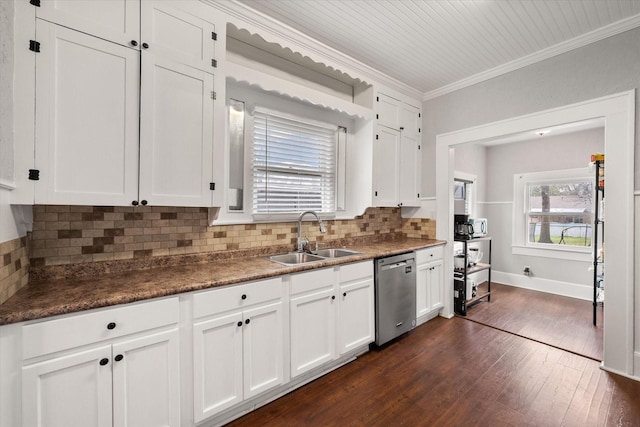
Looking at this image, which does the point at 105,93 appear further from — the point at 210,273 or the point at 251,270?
the point at 251,270

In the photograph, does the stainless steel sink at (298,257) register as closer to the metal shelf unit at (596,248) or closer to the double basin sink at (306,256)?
the double basin sink at (306,256)

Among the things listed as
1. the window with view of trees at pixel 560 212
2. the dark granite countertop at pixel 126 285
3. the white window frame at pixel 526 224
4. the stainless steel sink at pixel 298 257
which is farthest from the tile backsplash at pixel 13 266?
the window with view of trees at pixel 560 212

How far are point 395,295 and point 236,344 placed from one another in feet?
5.35

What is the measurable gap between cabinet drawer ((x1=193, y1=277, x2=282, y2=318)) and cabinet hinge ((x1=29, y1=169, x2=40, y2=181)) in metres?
0.96

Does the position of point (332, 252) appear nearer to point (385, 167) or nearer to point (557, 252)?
point (385, 167)

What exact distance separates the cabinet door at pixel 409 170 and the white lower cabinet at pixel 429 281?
0.69 meters

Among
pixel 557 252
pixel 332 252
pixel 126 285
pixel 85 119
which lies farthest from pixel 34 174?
pixel 557 252

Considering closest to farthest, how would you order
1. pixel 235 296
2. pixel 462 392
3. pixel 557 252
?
1. pixel 235 296
2. pixel 462 392
3. pixel 557 252

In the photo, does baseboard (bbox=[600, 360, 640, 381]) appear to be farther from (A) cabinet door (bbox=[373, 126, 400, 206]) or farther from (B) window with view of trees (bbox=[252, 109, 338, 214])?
(B) window with view of trees (bbox=[252, 109, 338, 214])

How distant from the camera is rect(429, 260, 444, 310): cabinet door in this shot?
3361 millimetres

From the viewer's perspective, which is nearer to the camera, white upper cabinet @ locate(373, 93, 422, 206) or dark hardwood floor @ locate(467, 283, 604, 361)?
dark hardwood floor @ locate(467, 283, 604, 361)

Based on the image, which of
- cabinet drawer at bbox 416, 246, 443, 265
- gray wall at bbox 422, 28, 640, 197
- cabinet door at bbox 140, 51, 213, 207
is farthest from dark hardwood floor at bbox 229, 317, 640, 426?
gray wall at bbox 422, 28, 640, 197

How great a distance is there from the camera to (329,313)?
2.28 m

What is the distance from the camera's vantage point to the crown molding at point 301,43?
208 cm
